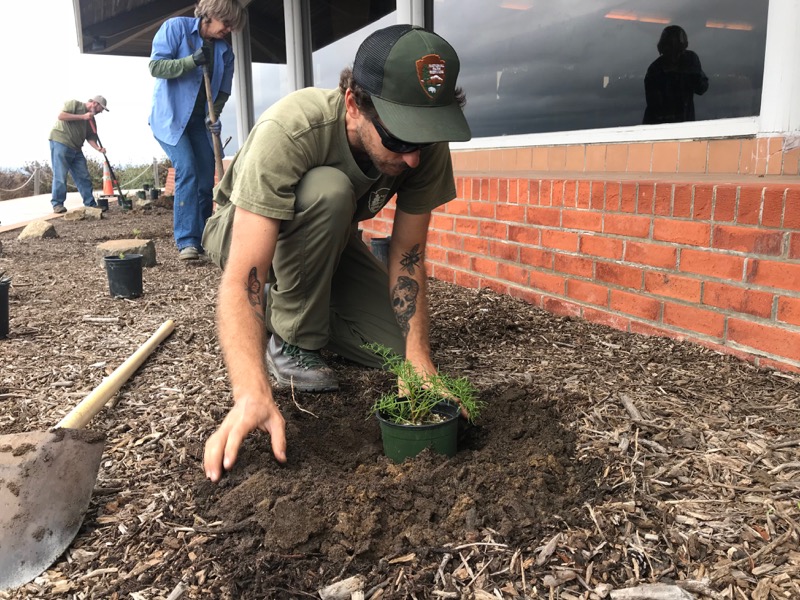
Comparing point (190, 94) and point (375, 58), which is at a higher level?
point (190, 94)

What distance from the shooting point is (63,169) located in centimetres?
1070

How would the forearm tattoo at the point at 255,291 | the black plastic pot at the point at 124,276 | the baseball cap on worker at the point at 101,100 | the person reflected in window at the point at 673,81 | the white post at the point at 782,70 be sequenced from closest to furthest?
1. the forearm tattoo at the point at 255,291
2. the white post at the point at 782,70
3. the person reflected in window at the point at 673,81
4. the black plastic pot at the point at 124,276
5. the baseball cap on worker at the point at 101,100

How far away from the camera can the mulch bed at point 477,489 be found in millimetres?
1337

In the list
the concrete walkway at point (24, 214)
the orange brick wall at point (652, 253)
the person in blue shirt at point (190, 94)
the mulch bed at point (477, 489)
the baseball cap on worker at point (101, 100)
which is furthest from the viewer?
the baseball cap on worker at point (101, 100)

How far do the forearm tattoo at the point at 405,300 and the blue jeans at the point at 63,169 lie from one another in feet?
32.3

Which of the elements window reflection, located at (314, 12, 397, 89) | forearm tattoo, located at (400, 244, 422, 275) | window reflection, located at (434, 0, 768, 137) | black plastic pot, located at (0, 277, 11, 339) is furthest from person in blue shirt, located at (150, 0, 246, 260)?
forearm tattoo, located at (400, 244, 422, 275)

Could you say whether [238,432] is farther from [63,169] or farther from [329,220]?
[63,169]

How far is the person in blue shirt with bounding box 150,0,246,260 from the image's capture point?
187 inches

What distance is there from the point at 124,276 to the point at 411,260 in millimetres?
2349

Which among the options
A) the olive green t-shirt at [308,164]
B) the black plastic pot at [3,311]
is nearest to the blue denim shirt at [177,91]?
the black plastic pot at [3,311]

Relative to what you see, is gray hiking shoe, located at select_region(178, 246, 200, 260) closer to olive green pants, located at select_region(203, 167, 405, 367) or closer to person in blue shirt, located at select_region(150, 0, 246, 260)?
person in blue shirt, located at select_region(150, 0, 246, 260)

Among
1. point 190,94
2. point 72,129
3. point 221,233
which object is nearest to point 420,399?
point 221,233

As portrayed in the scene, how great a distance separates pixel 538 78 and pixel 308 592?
341 centimetres

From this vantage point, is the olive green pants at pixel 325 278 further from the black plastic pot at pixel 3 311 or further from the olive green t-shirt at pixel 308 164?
the black plastic pot at pixel 3 311
